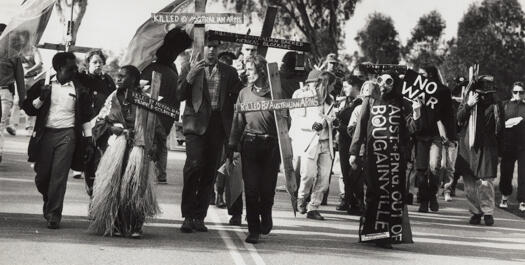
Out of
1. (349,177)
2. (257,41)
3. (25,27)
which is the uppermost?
(257,41)

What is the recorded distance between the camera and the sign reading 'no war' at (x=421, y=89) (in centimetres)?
1338

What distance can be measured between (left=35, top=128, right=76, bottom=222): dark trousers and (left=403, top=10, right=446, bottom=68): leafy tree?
81.6m

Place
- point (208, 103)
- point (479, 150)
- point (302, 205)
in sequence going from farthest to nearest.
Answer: point (479, 150) < point (302, 205) < point (208, 103)

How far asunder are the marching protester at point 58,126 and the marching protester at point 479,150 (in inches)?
225

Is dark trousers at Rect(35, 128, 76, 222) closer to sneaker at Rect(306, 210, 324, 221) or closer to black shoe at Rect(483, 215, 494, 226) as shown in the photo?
sneaker at Rect(306, 210, 324, 221)

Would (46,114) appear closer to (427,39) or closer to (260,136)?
(260,136)

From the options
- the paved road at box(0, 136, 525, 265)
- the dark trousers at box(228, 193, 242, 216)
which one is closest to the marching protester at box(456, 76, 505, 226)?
the paved road at box(0, 136, 525, 265)

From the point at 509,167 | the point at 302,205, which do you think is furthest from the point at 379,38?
the point at 302,205

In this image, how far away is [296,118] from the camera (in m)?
14.4

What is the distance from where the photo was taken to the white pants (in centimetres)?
1399

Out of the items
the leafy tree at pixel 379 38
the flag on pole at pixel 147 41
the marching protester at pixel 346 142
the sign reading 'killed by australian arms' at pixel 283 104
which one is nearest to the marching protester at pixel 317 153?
the marching protester at pixel 346 142

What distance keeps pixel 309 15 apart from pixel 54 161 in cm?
3774

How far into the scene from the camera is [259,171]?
37.5ft

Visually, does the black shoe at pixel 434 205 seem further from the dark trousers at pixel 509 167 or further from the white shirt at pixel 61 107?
the white shirt at pixel 61 107
